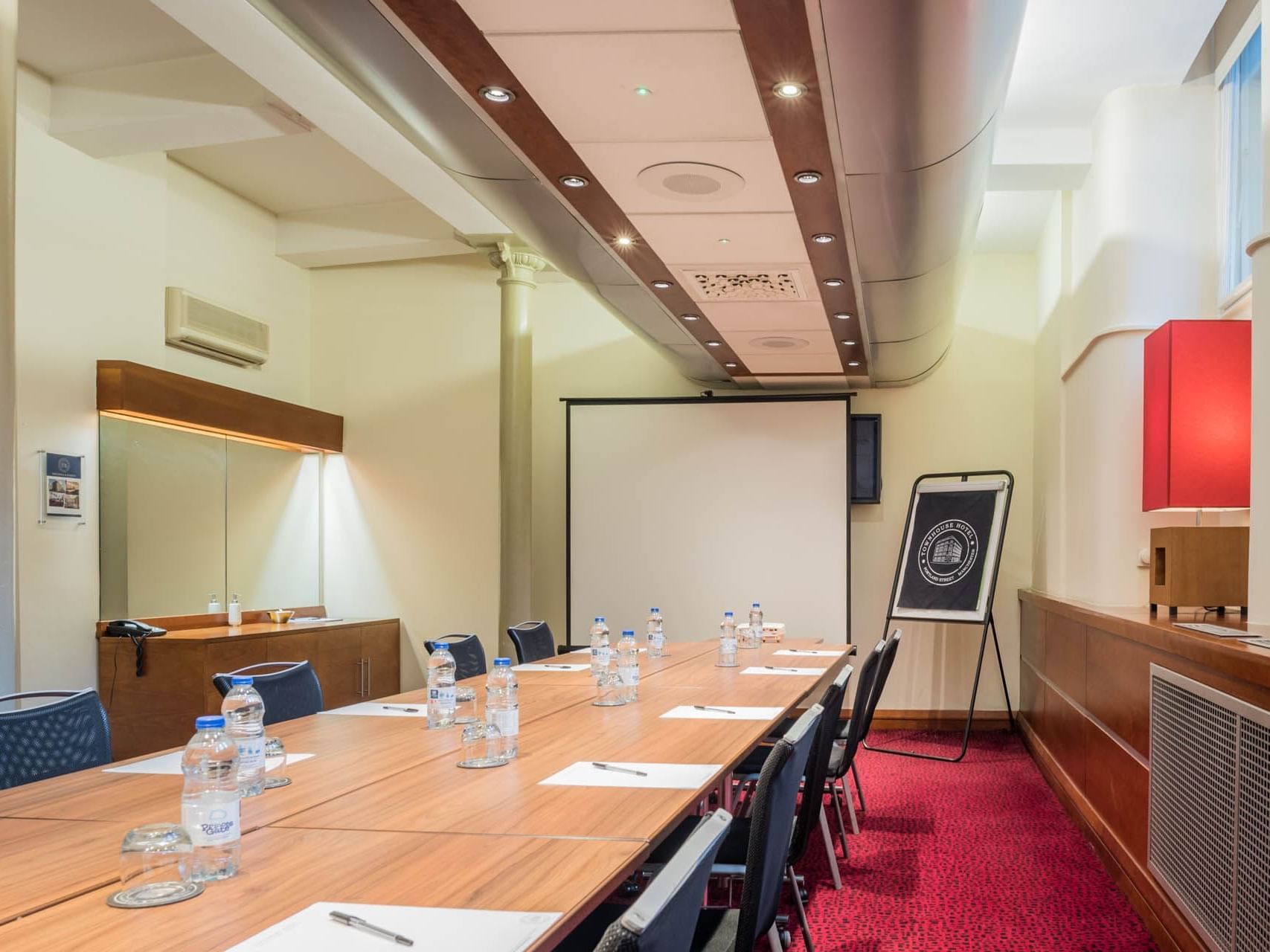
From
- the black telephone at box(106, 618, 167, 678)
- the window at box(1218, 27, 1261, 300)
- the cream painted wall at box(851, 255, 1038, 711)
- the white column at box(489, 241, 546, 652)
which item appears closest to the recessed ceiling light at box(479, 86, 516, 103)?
the window at box(1218, 27, 1261, 300)

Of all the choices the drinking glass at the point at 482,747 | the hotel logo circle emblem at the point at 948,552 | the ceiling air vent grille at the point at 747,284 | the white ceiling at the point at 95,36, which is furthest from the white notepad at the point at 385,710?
the hotel logo circle emblem at the point at 948,552

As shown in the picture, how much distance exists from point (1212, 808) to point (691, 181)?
2670 millimetres

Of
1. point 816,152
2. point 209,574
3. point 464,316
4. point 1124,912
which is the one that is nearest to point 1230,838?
point 1124,912

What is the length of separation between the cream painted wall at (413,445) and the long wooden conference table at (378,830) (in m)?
5.15

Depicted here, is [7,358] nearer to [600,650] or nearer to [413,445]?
[600,650]

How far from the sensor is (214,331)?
7.21 m

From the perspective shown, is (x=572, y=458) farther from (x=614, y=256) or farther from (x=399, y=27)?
(x=399, y=27)

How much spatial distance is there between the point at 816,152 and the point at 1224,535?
2122 millimetres

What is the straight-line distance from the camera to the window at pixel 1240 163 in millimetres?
4898

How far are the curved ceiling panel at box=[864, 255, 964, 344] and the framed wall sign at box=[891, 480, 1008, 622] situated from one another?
155 centimetres

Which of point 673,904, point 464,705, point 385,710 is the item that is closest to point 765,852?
point 673,904

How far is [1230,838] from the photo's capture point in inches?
109

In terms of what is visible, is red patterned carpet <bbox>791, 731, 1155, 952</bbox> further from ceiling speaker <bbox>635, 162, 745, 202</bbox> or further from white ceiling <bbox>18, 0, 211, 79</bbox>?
white ceiling <bbox>18, 0, 211, 79</bbox>

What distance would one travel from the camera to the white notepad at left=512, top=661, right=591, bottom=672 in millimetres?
5016
